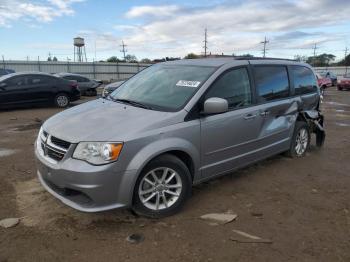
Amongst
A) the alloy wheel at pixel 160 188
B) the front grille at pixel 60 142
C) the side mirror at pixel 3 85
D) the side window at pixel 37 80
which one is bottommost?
the alloy wheel at pixel 160 188

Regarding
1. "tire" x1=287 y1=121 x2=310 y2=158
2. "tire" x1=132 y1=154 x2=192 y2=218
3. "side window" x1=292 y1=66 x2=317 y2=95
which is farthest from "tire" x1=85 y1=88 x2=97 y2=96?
"tire" x1=132 y1=154 x2=192 y2=218

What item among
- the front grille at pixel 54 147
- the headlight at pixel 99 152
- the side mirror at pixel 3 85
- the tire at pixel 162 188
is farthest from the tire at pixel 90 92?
the headlight at pixel 99 152

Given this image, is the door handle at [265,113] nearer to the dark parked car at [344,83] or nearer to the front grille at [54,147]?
the front grille at [54,147]

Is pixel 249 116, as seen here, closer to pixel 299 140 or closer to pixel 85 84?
pixel 299 140

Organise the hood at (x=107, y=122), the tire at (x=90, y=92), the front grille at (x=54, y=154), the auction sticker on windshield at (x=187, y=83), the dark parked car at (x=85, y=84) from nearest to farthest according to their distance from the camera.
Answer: the hood at (x=107, y=122) < the front grille at (x=54, y=154) < the auction sticker on windshield at (x=187, y=83) < the dark parked car at (x=85, y=84) < the tire at (x=90, y=92)

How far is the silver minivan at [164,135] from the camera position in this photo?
3.78m

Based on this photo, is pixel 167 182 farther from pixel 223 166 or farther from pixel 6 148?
pixel 6 148

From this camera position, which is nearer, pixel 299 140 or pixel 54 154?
pixel 54 154

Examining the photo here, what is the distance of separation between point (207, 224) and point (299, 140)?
3.48 metres

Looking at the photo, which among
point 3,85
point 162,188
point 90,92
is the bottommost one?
point 162,188

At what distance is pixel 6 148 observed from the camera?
7547 millimetres

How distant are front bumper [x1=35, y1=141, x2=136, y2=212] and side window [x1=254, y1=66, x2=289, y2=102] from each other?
8.70ft

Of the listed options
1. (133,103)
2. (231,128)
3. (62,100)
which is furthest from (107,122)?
(62,100)

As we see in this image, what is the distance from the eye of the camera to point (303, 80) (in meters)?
6.88
